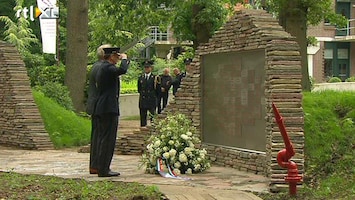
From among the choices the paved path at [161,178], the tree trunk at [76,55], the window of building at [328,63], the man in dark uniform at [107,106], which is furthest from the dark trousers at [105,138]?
the window of building at [328,63]

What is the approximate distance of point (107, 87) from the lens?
11.0 m

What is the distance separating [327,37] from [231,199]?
1643 inches

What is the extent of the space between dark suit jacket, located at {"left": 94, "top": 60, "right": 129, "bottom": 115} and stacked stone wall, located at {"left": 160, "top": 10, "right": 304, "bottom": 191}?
2.03 m

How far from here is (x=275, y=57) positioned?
1091 cm

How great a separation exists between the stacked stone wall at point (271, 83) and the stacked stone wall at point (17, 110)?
5879 mm

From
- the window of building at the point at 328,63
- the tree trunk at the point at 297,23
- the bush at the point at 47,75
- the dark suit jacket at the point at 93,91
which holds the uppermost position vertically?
the tree trunk at the point at 297,23

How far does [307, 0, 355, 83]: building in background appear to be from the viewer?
1919 inches

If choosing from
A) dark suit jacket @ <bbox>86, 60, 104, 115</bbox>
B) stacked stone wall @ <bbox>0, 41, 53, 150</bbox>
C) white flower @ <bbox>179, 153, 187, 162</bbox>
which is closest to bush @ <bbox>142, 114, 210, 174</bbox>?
white flower @ <bbox>179, 153, 187, 162</bbox>

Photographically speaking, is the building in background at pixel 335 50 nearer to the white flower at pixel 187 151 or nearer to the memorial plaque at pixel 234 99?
the memorial plaque at pixel 234 99

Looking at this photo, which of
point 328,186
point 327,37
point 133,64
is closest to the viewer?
point 328,186

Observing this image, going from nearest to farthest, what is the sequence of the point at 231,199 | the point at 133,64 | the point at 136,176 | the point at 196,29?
the point at 231,199 < the point at 136,176 < the point at 196,29 < the point at 133,64

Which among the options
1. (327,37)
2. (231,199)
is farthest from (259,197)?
(327,37)

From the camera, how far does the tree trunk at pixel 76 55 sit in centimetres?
2294

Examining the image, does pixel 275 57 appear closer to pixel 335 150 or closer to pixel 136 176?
pixel 335 150
